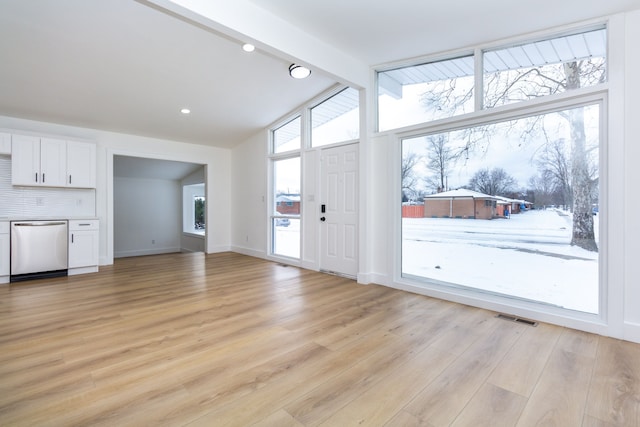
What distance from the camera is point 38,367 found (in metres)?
1.95

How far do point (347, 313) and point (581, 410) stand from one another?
1.80 m

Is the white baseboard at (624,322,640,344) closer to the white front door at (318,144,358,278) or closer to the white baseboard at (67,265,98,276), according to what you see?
the white front door at (318,144,358,278)

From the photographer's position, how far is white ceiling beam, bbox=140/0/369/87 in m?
2.36

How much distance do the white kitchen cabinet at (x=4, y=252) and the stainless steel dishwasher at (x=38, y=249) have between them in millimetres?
50

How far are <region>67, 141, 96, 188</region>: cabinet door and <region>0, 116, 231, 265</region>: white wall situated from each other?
242 mm

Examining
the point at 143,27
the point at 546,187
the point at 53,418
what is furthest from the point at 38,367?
the point at 546,187

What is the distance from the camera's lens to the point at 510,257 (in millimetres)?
3131

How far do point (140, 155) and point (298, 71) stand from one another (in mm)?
3924

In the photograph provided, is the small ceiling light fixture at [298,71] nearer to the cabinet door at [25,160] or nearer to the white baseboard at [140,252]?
the cabinet door at [25,160]

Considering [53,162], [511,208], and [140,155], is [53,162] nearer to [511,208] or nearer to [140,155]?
[140,155]

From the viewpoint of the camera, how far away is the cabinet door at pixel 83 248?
4.64 meters

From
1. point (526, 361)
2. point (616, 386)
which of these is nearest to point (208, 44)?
point (526, 361)

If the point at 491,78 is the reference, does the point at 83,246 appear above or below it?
below

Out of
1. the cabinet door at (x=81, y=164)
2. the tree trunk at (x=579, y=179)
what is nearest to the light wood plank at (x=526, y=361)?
the tree trunk at (x=579, y=179)
